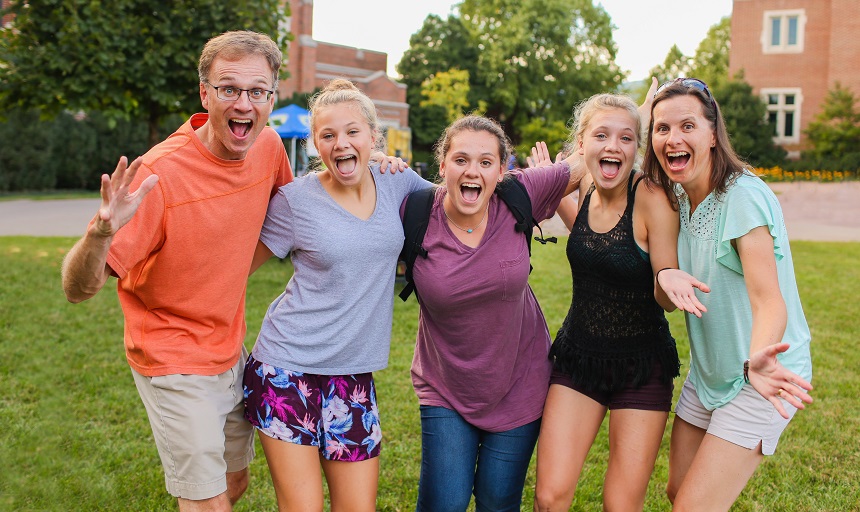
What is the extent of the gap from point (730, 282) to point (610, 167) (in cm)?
77

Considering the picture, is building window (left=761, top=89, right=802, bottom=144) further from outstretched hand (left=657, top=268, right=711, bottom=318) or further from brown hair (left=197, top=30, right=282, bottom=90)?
brown hair (left=197, top=30, right=282, bottom=90)

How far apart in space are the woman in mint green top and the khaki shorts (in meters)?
1.96

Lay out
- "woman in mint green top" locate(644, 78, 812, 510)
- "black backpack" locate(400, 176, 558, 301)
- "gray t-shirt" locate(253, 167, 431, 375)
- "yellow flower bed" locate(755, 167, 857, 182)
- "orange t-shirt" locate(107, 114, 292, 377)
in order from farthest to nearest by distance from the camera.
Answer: "yellow flower bed" locate(755, 167, 857, 182), "black backpack" locate(400, 176, 558, 301), "gray t-shirt" locate(253, 167, 431, 375), "orange t-shirt" locate(107, 114, 292, 377), "woman in mint green top" locate(644, 78, 812, 510)

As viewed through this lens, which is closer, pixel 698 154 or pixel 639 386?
pixel 698 154

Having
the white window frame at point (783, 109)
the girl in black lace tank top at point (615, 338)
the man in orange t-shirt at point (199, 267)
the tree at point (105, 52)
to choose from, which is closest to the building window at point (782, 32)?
the white window frame at point (783, 109)

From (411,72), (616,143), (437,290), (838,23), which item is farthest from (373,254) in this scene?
(411,72)

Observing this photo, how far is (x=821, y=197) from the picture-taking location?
22344 millimetres

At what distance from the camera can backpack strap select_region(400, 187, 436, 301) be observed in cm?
333

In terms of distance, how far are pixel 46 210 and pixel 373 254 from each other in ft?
60.8

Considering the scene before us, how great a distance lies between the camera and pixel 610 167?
11.1 feet

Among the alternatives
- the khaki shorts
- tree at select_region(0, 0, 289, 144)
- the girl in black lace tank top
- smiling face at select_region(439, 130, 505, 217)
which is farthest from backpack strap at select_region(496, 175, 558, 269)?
tree at select_region(0, 0, 289, 144)

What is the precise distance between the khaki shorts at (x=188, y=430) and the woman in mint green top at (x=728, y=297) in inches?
77.3

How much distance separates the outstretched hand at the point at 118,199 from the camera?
2621 mm

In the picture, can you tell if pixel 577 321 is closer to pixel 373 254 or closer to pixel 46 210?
pixel 373 254
